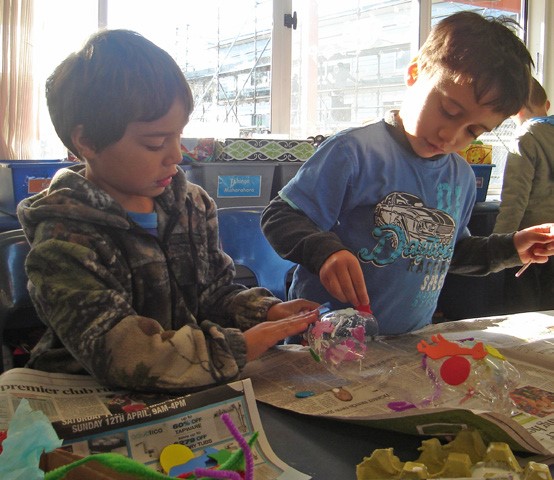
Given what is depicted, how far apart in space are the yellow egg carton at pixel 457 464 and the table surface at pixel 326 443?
0.05 meters

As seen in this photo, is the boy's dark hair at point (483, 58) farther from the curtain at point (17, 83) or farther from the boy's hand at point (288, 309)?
the curtain at point (17, 83)

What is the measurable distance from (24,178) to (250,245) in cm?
75

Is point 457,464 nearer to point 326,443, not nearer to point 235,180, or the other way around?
point 326,443

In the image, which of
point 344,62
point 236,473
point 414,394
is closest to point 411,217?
point 414,394

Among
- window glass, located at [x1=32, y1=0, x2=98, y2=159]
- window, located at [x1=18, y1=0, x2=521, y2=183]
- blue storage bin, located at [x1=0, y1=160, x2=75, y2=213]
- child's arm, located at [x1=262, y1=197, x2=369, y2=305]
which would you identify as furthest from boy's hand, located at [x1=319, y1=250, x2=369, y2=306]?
window, located at [x1=18, y1=0, x2=521, y2=183]

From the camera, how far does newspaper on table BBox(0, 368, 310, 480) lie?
517 mm

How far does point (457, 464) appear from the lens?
47 centimetres

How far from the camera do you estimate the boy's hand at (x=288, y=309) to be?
2.89ft

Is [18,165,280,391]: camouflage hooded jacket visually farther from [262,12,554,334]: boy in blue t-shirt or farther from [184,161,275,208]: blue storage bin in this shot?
[184,161,275,208]: blue storage bin

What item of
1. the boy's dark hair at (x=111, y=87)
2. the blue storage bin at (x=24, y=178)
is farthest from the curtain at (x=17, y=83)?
the boy's dark hair at (x=111, y=87)

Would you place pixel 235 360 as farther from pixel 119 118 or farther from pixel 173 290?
pixel 119 118

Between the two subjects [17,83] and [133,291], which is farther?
[17,83]

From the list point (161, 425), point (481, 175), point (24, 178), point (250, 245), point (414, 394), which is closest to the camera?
point (161, 425)

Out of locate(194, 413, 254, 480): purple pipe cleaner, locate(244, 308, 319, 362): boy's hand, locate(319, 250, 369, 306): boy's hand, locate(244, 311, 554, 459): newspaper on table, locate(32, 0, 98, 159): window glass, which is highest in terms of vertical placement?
locate(32, 0, 98, 159): window glass
